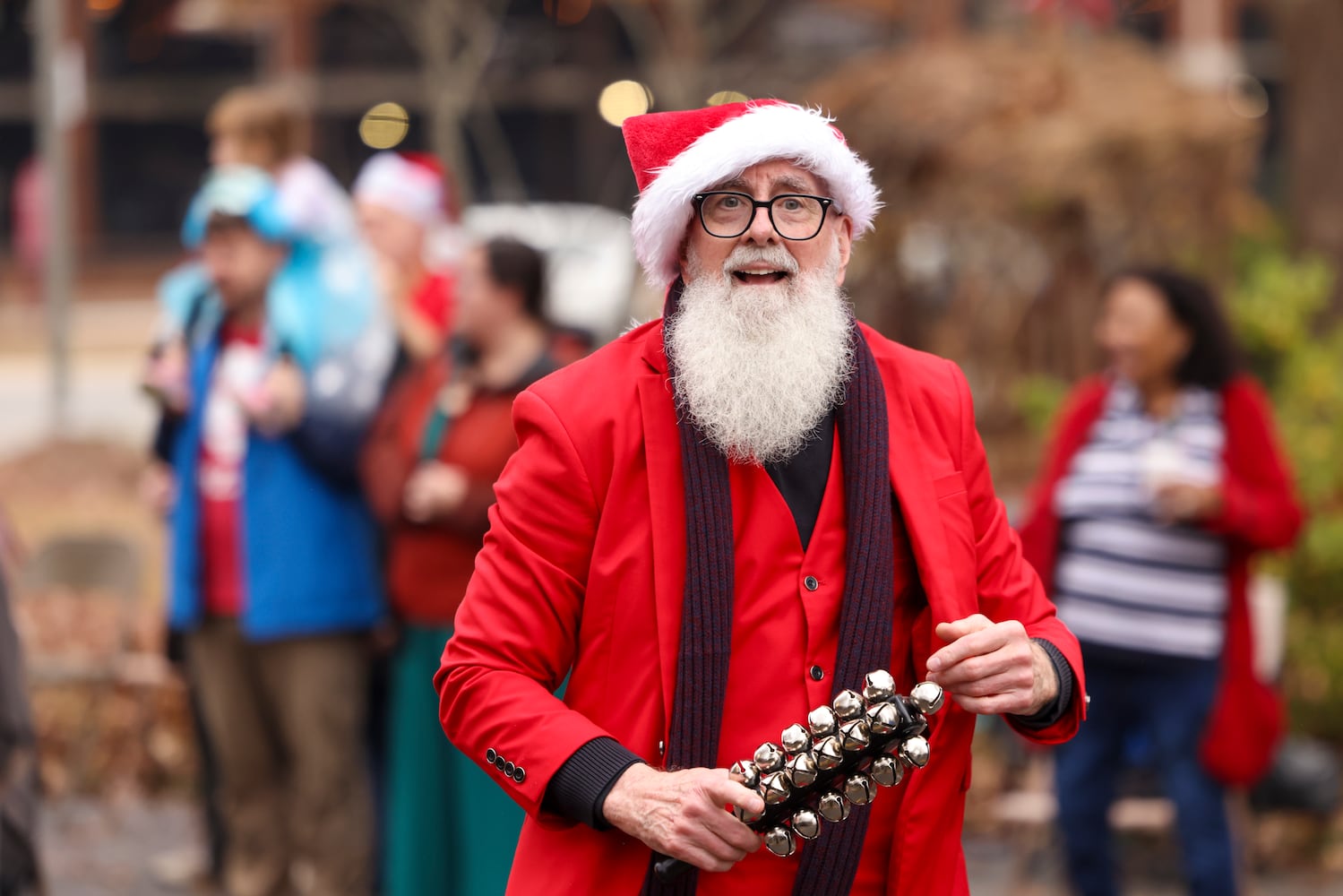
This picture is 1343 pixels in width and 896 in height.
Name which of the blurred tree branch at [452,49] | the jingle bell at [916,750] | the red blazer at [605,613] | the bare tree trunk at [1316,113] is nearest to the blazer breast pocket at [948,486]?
the red blazer at [605,613]

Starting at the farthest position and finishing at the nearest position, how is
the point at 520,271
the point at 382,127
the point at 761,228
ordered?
1. the point at 382,127
2. the point at 520,271
3. the point at 761,228

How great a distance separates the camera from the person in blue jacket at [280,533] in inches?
218

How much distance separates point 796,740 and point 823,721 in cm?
4

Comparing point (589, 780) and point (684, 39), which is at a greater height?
point (684, 39)

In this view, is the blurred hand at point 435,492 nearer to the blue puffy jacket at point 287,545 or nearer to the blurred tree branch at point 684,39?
the blue puffy jacket at point 287,545

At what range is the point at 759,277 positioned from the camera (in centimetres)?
263

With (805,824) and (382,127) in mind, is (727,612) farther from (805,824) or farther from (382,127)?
(382,127)

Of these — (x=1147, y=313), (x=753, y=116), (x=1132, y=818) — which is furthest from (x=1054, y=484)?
(x=753, y=116)

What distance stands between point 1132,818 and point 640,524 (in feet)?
13.1

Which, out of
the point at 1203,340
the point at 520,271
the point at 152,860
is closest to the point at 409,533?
the point at 520,271

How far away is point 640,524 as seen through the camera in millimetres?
2543

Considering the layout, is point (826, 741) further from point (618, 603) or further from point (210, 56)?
point (210, 56)

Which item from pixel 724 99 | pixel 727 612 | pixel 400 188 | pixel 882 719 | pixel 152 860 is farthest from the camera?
pixel 400 188

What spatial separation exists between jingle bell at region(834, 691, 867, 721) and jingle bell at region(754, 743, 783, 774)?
91 millimetres
